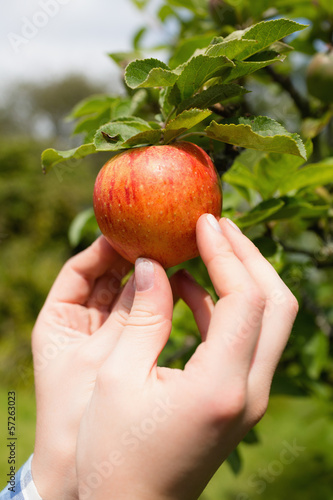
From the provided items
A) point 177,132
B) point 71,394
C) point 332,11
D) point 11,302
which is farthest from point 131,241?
point 11,302

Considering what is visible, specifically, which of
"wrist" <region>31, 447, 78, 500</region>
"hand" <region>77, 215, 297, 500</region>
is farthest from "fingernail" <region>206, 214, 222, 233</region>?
"wrist" <region>31, 447, 78, 500</region>

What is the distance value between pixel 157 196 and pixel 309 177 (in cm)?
42

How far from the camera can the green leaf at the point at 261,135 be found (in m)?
0.66

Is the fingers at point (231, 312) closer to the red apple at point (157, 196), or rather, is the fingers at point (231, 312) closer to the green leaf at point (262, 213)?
the red apple at point (157, 196)

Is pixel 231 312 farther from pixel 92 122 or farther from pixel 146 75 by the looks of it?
pixel 92 122

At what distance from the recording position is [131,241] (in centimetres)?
78

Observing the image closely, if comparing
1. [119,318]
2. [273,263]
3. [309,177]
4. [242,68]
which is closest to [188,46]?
[242,68]

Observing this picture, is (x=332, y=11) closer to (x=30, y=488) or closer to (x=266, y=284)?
(x=266, y=284)

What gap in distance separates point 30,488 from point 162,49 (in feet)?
4.46

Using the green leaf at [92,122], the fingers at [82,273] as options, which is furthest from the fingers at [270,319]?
the green leaf at [92,122]

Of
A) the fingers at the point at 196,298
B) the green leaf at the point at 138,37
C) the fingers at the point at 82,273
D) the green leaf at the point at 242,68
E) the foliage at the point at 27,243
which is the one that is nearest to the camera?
the green leaf at the point at 242,68

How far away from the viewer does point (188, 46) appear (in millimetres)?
983

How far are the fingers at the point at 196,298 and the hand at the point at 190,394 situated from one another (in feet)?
0.50

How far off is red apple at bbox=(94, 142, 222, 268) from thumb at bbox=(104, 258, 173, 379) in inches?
1.9
